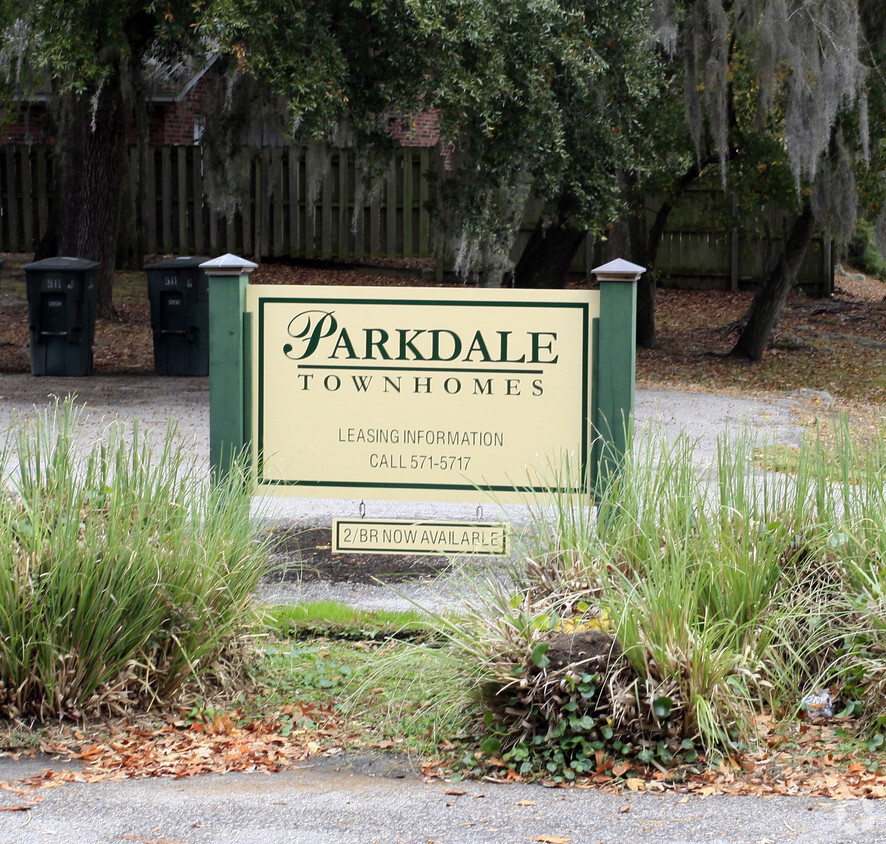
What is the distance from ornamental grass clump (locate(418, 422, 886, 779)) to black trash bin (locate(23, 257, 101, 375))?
33.1 feet

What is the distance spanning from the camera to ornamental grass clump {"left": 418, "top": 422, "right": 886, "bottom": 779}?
3811 mm

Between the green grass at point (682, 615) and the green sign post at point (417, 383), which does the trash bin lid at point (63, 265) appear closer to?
the green sign post at point (417, 383)

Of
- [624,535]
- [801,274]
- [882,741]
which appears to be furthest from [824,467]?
[801,274]

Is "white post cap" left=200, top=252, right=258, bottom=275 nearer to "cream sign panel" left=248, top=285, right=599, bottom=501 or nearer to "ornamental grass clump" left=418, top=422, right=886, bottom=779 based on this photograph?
"cream sign panel" left=248, top=285, right=599, bottom=501

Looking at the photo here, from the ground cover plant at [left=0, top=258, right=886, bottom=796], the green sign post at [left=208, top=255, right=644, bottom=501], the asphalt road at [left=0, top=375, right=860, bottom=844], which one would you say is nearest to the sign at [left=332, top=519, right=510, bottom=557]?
the green sign post at [left=208, top=255, right=644, bottom=501]

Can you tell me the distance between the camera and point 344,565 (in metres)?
6.36

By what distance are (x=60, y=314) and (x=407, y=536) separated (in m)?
9.22

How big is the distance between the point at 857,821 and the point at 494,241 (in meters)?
9.86

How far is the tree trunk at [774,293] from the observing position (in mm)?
16812

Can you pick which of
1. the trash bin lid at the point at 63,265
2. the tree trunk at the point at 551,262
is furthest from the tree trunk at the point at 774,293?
the trash bin lid at the point at 63,265

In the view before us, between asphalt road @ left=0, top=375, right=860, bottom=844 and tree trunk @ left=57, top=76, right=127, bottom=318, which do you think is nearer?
asphalt road @ left=0, top=375, right=860, bottom=844

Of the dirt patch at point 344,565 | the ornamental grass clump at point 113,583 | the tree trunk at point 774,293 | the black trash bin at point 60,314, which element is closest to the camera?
the ornamental grass clump at point 113,583

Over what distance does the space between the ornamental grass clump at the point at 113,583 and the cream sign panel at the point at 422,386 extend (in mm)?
1162

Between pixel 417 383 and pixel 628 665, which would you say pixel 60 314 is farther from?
pixel 628 665
